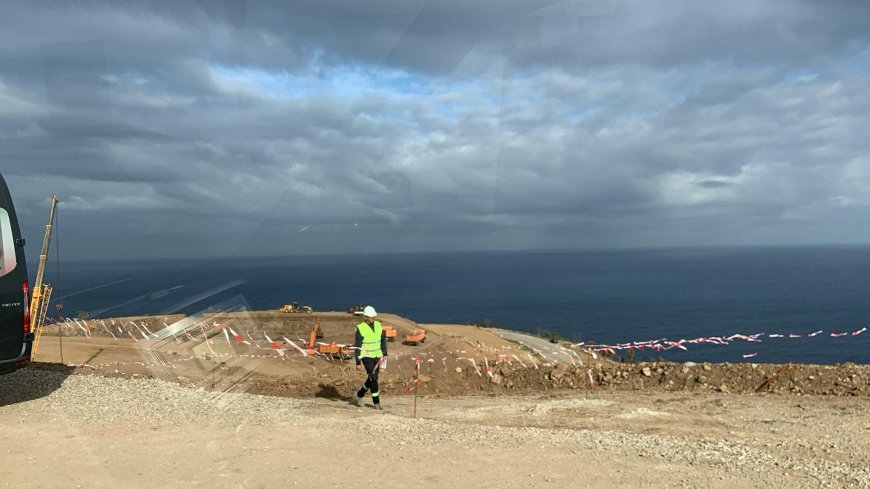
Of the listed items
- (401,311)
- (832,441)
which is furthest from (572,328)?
(832,441)

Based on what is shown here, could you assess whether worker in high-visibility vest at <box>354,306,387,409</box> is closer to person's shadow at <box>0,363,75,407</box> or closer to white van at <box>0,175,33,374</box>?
white van at <box>0,175,33,374</box>

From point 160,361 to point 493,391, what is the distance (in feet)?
30.5

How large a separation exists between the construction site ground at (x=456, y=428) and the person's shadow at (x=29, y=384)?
0.16 ft

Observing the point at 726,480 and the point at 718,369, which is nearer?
the point at 726,480

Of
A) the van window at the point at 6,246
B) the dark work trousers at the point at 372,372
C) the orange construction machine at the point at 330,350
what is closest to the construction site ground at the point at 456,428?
the dark work trousers at the point at 372,372

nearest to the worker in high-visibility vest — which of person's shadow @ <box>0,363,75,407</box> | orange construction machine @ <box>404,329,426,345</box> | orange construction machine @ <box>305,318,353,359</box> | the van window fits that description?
the van window

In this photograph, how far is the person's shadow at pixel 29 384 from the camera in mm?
10602

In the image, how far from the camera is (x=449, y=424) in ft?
31.1

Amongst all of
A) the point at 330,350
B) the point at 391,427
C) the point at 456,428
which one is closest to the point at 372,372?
the point at 391,427

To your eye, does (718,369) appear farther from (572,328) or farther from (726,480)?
(572,328)

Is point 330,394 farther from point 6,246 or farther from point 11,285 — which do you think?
point 6,246

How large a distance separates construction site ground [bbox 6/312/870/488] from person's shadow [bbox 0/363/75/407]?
5cm

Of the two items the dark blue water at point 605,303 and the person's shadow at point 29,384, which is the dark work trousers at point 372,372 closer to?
the person's shadow at point 29,384

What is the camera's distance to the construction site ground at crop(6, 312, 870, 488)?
22.6 ft
